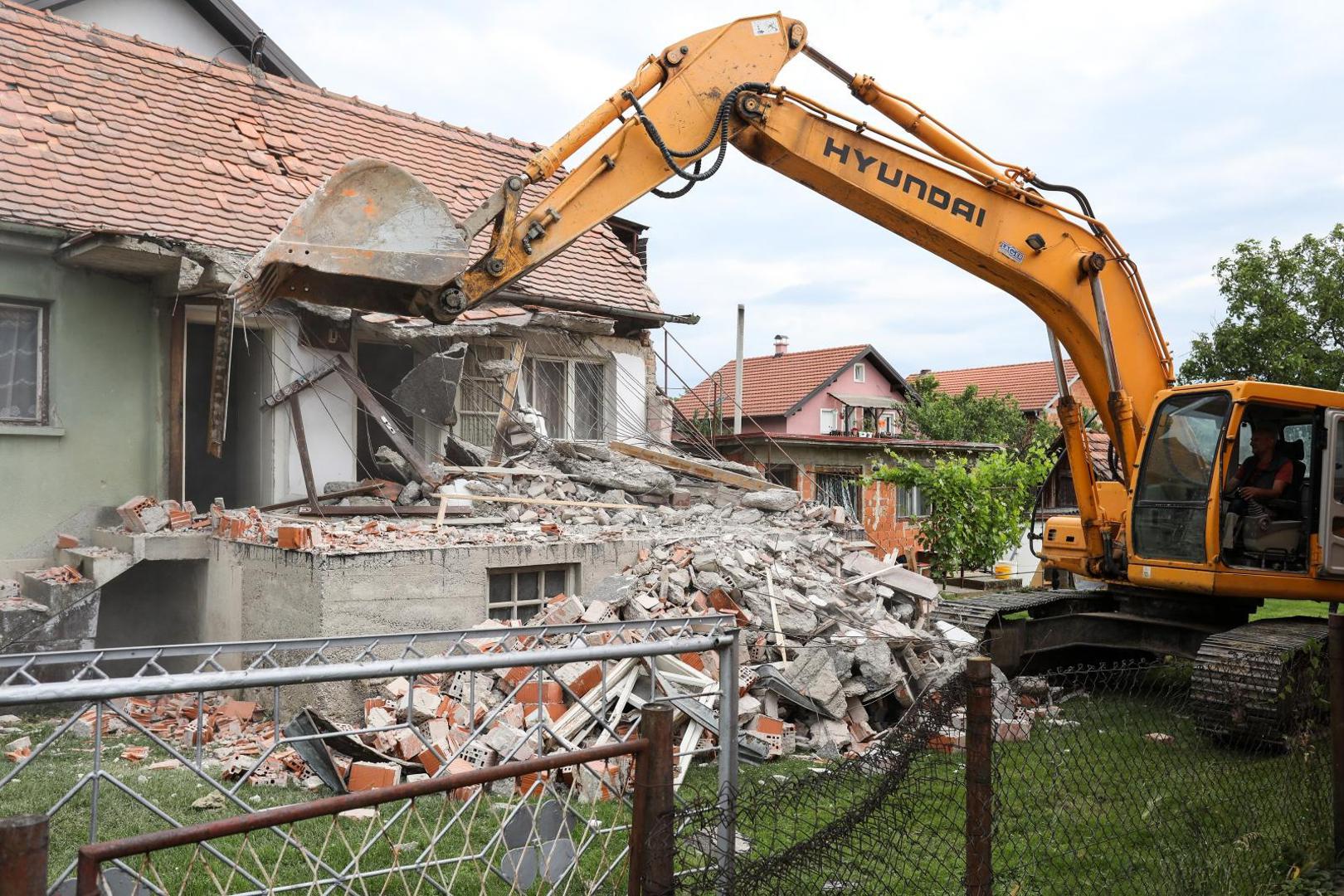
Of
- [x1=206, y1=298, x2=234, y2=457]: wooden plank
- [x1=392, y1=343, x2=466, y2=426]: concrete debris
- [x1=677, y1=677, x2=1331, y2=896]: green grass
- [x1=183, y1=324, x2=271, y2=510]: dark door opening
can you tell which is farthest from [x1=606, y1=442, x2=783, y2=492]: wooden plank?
[x1=677, y1=677, x2=1331, y2=896]: green grass

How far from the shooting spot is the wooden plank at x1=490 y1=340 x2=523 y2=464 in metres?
13.0

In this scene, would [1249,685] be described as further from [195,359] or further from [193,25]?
[193,25]

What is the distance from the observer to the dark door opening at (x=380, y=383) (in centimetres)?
1260

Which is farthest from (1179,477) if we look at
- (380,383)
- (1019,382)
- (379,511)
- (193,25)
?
(1019,382)

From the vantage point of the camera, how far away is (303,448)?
10750mm

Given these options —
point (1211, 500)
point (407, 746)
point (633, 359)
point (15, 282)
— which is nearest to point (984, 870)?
point (407, 746)

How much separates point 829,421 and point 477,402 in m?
24.1

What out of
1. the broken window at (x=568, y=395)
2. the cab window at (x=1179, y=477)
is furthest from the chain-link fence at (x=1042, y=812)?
the broken window at (x=568, y=395)

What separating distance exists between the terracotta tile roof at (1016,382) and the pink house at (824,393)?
3469 mm

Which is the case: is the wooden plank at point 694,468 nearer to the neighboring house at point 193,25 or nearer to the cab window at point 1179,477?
the cab window at point 1179,477

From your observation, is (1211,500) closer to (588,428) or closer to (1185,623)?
(1185,623)

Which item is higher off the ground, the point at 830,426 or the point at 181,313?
the point at 181,313

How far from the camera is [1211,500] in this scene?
7.71m

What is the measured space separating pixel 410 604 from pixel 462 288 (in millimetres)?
3278
